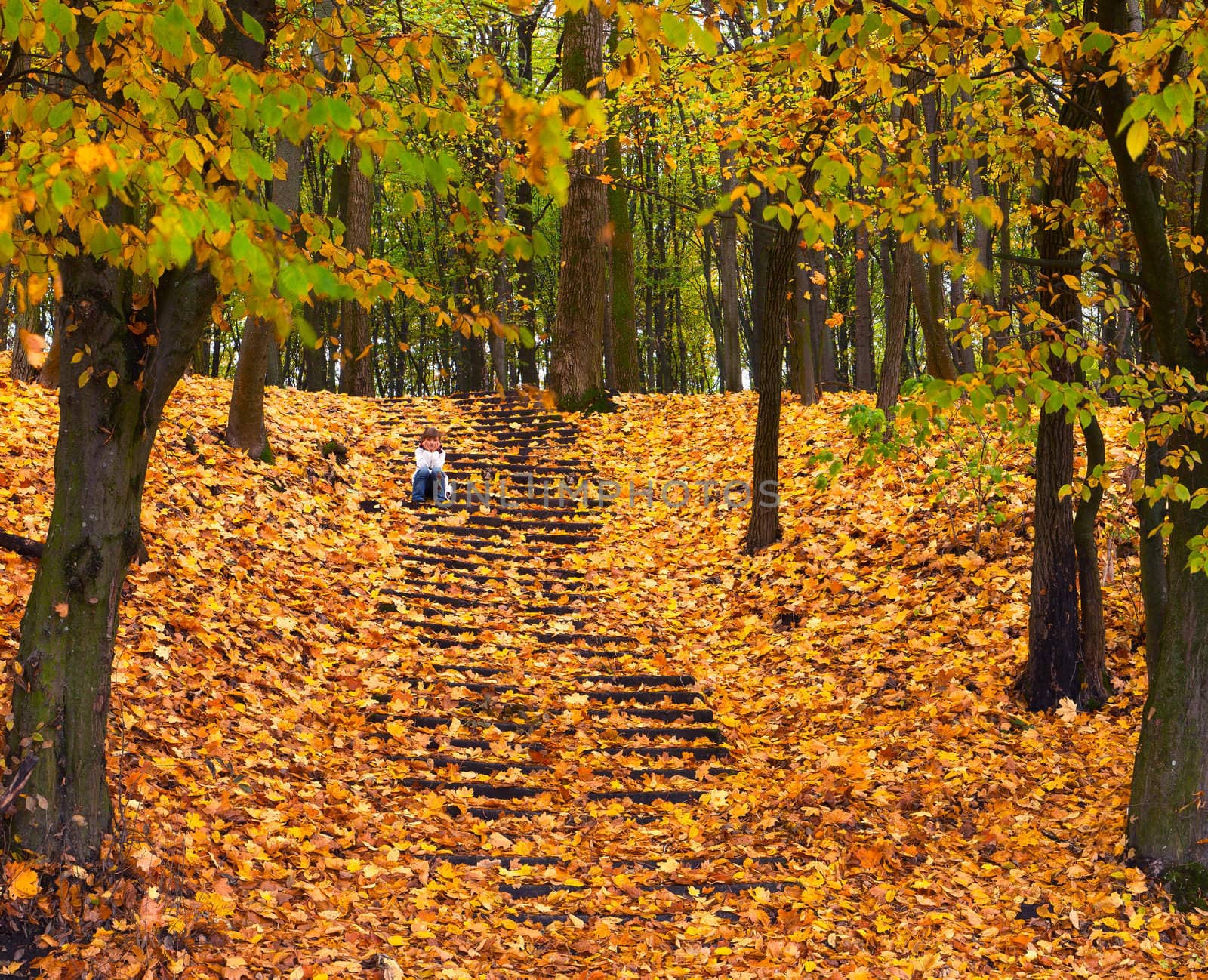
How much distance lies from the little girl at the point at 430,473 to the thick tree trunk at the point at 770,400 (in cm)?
374

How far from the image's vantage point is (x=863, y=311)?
18.2 meters

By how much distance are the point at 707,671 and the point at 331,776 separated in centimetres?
367

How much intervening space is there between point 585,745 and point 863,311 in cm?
1286

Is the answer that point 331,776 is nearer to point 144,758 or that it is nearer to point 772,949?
point 144,758

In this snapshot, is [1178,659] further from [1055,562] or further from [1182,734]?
[1055,562]

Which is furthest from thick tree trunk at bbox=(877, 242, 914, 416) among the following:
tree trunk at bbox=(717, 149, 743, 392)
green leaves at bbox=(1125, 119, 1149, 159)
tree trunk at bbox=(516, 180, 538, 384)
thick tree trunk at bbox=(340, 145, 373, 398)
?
green leaves at bbox=(1125, 119, 1149, 159)

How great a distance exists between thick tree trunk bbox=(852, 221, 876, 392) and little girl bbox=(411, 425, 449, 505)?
8.50 m

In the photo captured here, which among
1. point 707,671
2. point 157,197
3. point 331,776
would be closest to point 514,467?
point 707,671

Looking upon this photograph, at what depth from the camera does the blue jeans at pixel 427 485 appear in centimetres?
1219

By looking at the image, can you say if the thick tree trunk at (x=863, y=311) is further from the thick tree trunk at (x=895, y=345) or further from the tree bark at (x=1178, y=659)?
the tree bark at (x=1178, y=659)

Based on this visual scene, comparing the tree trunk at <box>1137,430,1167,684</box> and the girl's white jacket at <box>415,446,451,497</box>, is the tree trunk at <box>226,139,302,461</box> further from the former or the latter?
the tree trunk at <box>1137,430,1167,684</box>

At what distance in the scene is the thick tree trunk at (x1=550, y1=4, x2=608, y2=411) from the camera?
16000 millimetres

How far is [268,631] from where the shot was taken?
823cm

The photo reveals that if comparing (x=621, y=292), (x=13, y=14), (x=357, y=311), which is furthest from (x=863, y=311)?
(x=13, y=14)
